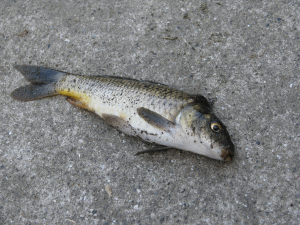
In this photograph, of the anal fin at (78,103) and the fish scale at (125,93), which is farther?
the anal fin at (78,103)

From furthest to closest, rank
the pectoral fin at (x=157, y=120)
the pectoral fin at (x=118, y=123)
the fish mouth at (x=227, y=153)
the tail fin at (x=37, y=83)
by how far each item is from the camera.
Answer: the tail fin at (x=37, y=83)
the pectoral fin at (x=118, y=123)
the pectoral fin at (x=157, y=120)
the fish mouth at (x=227, y=153)

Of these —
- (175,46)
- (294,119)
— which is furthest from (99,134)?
(294,119)

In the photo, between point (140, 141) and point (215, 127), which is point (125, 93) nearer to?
point (140, 141)

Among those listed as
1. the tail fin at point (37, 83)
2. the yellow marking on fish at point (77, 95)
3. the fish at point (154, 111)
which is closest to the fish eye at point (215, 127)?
the fish at point (154, 111)

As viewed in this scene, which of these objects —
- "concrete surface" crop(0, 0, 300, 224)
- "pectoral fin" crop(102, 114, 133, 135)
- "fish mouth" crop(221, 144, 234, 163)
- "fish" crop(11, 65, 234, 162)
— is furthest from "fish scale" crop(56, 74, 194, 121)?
"fish mouth" crop(221, 144, 234, 163)

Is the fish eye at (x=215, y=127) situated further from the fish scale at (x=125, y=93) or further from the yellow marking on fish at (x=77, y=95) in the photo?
the yellow marking on fish at (x=77, y=95)

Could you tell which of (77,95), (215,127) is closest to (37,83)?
(77,95)
